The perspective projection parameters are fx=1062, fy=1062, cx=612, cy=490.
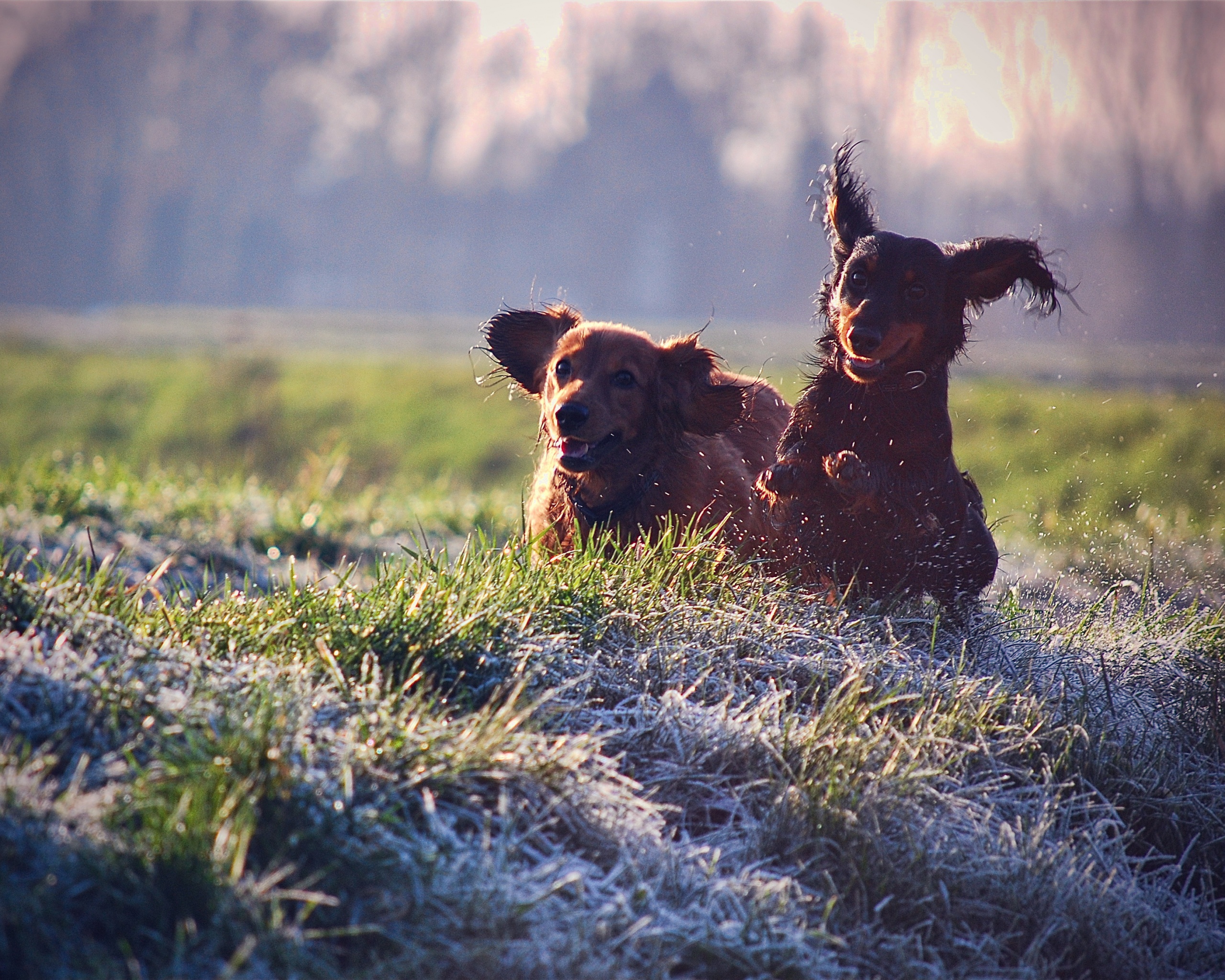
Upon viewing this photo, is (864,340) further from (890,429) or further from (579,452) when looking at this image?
(579,452)

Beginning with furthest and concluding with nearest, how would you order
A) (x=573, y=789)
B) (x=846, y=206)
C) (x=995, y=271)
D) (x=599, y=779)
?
(x=846, y=206) < (x=995, y=271) < (x=599, y=779) < (x=573, y=789)

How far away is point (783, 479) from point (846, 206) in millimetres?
1045

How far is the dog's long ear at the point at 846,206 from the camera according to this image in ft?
12.5

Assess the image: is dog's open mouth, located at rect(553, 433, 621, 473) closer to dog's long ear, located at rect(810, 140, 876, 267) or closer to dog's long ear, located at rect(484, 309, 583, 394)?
dog's long ear, located at rect(484, 309, 583, 394)

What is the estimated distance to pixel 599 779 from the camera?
2.64 meters

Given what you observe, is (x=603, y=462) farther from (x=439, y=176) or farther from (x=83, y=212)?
(x=83, y=212)

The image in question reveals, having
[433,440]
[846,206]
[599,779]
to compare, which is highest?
[846,206]

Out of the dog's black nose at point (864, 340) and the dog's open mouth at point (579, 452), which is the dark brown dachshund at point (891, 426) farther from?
the dog's open mouth at point (579, 452)

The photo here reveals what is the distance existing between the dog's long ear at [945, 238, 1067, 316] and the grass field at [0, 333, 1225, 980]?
1.08m

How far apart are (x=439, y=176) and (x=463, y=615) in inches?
2429

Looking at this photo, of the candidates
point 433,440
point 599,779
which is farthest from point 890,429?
point 433,440

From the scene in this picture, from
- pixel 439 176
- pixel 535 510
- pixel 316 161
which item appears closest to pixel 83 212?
pixel 316 161

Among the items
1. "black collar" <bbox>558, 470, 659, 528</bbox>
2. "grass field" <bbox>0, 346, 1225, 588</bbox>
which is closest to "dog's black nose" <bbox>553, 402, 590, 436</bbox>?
"black collar" <bbox>558, 470, 659, 528</bbox>

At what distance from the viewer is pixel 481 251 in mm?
61375
